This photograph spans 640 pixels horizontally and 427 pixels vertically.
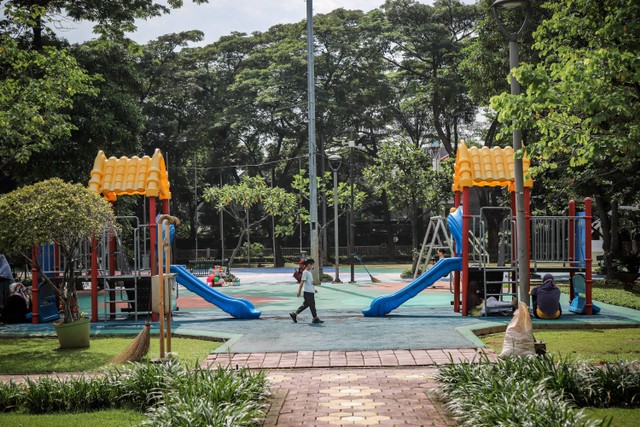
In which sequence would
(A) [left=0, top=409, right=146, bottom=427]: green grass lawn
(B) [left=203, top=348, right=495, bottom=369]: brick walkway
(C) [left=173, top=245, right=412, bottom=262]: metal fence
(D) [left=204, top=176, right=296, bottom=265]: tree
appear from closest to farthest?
(A) [left=0, top=409, right=146, bottom=427]: green grass lawn → (B) [left=203, top=348, right=495, bottom=369]: brick walkway → (D) [left=204, top=176, right=296, bottom=265]: tree → (C) [left=173, top=245, right=412, bottom=262]: metal fence

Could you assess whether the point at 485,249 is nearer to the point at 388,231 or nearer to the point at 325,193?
the point at 325,193

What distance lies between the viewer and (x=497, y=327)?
595 inches

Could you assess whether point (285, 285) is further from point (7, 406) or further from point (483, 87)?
point (7, 406)

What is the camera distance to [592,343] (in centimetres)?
1300

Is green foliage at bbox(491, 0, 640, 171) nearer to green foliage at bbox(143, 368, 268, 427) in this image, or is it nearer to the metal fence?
green foliage at bbox(143, 368, 268, 427)

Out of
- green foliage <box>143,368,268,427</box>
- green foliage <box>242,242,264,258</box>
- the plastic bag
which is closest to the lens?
green foliage <box>143,368,268,427</box>

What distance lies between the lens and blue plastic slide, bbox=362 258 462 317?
1795cm

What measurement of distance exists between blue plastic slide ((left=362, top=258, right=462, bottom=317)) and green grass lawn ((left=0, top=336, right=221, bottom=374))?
481 centimetres

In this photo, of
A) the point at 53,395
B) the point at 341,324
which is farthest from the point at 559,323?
the point at 53,395

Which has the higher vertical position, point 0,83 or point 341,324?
point 0,83

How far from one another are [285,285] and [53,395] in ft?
77.0

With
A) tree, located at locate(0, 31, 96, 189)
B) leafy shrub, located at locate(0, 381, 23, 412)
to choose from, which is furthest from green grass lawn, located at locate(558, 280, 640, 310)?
leafy shrub, located at locate(0, 381, 23, 412)

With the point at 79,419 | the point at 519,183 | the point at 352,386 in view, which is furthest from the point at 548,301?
the point at 79,419

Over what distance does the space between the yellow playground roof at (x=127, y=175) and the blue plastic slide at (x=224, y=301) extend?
2105 millimetres
